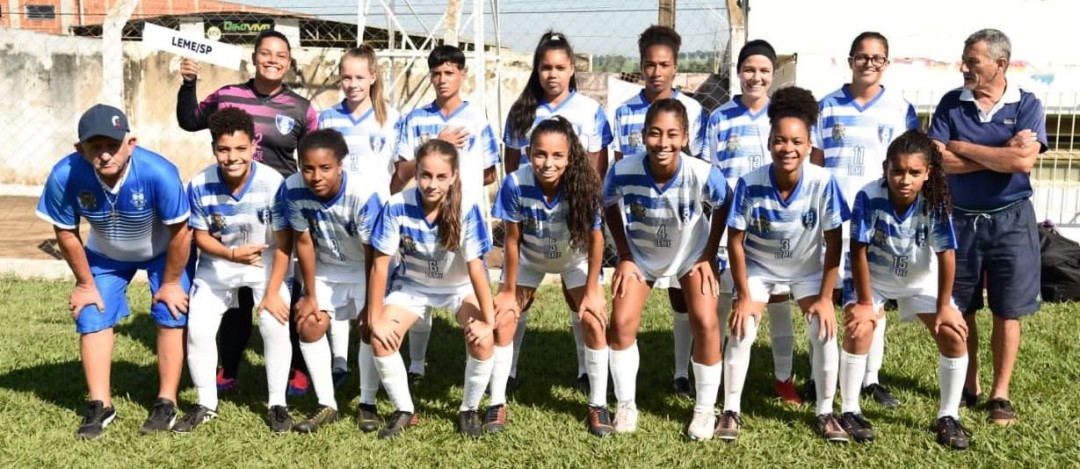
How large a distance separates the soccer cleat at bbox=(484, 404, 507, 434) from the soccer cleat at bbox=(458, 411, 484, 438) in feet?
0.11

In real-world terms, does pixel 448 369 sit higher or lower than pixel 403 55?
lower

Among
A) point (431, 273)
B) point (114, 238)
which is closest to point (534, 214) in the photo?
point (431, 273)

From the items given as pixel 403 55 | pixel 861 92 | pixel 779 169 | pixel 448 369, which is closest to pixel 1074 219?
pixel 861 92

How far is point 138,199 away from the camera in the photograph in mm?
3859

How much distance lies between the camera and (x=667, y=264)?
393 cm

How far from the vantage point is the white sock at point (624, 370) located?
3.91 m

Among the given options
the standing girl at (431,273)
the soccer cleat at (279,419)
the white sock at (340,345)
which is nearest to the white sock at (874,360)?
the standing girl at (431,273)

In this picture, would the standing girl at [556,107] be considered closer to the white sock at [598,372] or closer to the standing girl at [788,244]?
the white sock at [598,372]

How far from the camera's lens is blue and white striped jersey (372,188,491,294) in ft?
12.5

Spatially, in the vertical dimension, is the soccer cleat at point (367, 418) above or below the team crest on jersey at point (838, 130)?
below

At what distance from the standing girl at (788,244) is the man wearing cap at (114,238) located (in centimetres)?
245

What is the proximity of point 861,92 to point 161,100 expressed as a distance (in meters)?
10.1

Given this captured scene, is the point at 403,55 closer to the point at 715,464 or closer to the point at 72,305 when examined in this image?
the point at 72,305

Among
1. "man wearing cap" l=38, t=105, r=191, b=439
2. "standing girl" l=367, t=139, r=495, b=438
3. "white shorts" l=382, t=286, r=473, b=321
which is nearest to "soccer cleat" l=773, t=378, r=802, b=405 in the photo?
"standing girl" l=367, t=139, r=495, b=438
